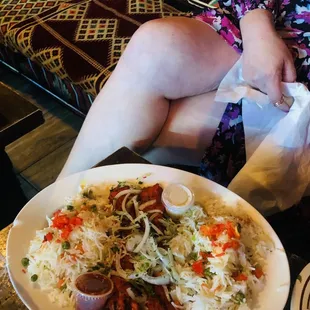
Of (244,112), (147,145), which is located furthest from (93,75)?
(244,112)

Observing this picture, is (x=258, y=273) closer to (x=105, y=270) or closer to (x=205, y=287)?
(x=205, y=287)

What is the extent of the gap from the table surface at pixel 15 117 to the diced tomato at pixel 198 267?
1.69 ft

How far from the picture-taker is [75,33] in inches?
57.7

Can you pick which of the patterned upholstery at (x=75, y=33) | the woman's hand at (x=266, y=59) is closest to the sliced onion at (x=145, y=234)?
the woman's hand at (x=266, y=59)

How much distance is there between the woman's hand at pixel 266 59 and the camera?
34.5 inches

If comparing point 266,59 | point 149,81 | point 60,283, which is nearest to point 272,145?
point 266,59

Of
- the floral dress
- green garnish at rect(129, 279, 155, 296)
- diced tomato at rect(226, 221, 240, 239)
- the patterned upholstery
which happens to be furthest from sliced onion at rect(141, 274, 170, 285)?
the patterned upholstery

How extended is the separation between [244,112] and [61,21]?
818mm

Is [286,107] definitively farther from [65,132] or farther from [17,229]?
[65,132]

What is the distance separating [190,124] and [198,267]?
41 centimetres

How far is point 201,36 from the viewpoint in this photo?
967 millimetres

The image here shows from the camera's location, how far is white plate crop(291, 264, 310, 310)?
0.69 metres

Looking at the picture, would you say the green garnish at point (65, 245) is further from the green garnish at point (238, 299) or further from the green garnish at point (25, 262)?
the green garnish at point (238, 299)

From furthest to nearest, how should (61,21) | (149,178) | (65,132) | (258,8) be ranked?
1. (65,132)
2. (61,21)
3. (258,8)
4. (149,178)
